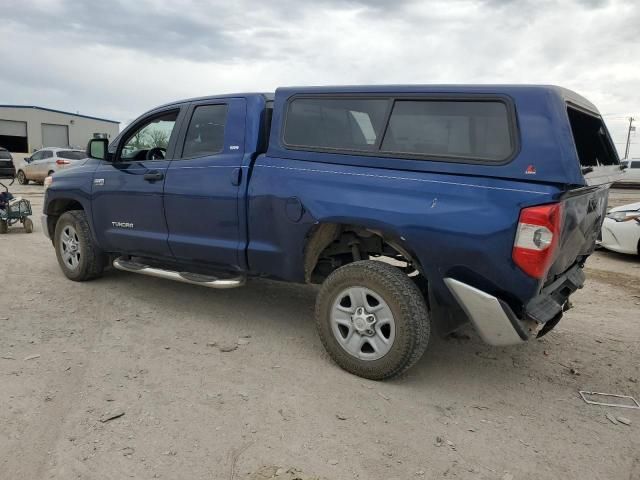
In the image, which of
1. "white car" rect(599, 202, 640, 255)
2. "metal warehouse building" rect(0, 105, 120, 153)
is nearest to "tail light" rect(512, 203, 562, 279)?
"white car" rect(599, 202, 640, 255)

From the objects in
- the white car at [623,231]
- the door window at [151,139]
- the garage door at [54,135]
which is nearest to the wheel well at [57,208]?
the door window at [151,139]

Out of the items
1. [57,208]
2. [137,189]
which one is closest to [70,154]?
[57,208]

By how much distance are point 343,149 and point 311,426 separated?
1.87m

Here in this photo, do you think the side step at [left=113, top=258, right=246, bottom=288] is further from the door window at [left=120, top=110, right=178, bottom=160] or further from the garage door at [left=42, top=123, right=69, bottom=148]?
the garage door at [left=42, top=123, right=69, bottom=148]

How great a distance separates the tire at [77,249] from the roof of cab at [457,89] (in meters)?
2.86

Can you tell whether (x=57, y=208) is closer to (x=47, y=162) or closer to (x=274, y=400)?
(x=274, y=400)

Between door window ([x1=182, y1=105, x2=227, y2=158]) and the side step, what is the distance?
3.49ft

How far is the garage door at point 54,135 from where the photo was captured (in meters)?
47.8

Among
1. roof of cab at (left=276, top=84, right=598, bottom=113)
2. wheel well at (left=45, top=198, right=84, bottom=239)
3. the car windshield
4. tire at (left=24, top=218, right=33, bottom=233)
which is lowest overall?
tire at (left=24, top=218, right=33, bottom=233)

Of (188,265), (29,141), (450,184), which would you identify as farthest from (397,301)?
(29,141)

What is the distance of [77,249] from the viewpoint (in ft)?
18.4

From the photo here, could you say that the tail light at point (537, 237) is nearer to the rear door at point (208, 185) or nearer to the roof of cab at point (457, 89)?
the roof of cab at point (457, 89)

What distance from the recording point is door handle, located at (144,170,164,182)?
460 cm

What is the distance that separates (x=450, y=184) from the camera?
3.11m
